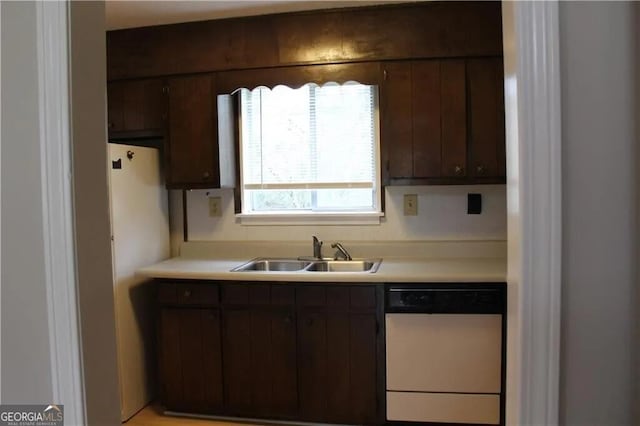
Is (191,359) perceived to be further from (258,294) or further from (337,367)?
(337,367)

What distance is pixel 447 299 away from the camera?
2283mm

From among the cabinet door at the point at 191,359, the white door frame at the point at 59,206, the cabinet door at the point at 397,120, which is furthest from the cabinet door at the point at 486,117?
the white door frame at the point at 59,206

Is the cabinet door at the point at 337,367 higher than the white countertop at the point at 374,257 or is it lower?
lower

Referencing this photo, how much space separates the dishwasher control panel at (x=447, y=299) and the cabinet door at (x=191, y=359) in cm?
102

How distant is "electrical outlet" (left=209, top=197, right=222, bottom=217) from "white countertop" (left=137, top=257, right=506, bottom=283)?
1.35 feet

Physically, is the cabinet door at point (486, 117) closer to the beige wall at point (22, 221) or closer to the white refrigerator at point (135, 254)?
the white refrigerator at point (135, 254)

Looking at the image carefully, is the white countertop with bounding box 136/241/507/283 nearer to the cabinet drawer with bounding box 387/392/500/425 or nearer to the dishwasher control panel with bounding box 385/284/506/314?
the dishwasher control panel with bounding box 385/284/506/314

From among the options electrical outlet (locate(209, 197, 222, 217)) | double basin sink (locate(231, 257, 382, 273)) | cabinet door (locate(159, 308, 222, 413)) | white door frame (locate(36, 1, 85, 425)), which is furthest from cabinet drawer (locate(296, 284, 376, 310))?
white door frame (locate(36, 1, 85, 425))

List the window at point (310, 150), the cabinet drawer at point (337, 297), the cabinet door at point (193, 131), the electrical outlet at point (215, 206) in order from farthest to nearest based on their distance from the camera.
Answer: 1. the electrical outlet at point (215, 206)
2. the window at point (310, 150)
3. the cabinet door at point (193, 131)
4. the cabinet drawer at point (337, 297)

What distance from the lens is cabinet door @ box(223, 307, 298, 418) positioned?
96.7 inches

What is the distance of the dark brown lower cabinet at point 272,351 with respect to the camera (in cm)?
239

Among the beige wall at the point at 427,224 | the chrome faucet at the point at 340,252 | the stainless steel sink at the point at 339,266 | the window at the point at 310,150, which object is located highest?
the window at the point at 310,150

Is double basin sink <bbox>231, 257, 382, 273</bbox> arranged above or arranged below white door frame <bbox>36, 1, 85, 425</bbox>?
below

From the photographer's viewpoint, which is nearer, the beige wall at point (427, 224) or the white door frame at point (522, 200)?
the white door frame at point (522, 200)
